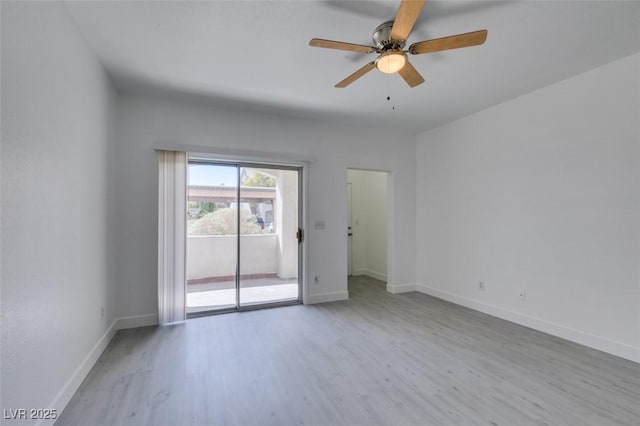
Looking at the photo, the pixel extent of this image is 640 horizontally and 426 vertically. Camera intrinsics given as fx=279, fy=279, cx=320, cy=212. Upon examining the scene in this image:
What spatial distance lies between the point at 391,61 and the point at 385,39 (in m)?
0.19

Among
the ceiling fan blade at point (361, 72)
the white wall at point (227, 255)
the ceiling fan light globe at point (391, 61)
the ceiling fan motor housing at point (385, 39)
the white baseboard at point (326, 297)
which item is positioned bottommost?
the white baseboard at point (326, 297)

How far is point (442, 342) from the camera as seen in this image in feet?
9.98

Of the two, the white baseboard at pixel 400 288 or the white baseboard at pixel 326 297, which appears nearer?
the white baseboard at pixel 326 297

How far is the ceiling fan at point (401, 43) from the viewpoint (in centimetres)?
178

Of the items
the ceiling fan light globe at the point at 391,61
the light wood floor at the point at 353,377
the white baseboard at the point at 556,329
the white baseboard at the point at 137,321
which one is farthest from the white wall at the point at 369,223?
the white baseboard at the point at 137,321

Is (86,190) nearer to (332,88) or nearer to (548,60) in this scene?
(332,88)

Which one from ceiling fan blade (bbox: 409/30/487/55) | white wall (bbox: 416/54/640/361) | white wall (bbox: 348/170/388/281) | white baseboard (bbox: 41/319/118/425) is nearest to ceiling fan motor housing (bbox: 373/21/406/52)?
ceiling fan blade (bbox: 409/30/487/55)

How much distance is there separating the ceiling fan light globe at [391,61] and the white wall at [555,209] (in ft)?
7.70

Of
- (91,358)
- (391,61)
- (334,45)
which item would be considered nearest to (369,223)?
(391,61)

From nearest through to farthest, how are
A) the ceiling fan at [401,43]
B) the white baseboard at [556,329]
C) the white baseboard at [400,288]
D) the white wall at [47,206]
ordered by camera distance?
the white wall at [47,206] → the ceiling fan at [401,43] → the white baseboard at [556,329] → the white baseboard at [400,288]

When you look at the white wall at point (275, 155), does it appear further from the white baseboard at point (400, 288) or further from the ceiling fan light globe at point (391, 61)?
the ceiling fan light globe at point (391, 61)

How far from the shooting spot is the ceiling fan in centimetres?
178

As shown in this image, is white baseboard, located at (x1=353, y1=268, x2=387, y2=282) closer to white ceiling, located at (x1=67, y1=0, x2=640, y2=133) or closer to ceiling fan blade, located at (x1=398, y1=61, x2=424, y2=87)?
white ceiling, located at (x1=67, y1=0, x2=640, y2=133)

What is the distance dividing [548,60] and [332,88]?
2177mm
